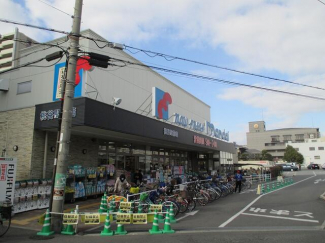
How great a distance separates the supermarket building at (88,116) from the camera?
12867 millimetres

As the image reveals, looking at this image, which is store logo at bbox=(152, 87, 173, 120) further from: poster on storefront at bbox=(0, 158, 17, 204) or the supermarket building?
poster on storefront at bbox=(0, 158, 17, 204)

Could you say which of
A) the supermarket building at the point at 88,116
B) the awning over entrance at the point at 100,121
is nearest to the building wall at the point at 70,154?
the supermarket building at the point at 88,116

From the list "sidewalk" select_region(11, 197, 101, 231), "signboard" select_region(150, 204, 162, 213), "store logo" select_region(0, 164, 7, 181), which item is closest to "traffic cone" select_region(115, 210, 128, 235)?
"signboard" select_region(150, 204, 162, 213)

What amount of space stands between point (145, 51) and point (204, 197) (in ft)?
25.0

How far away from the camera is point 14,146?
1368 cm

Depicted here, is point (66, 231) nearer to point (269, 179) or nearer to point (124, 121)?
point (124, 121)

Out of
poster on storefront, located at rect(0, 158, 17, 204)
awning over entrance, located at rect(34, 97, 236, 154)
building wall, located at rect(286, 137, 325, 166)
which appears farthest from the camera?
building wall, located at rect(286, 137, 325, 166)

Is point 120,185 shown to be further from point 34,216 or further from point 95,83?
point 95,83

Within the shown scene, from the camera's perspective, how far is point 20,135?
13727mm

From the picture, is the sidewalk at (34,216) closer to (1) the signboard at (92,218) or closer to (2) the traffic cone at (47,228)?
(2) the traffic cone at (47,228)

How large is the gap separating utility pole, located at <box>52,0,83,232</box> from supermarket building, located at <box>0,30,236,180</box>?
1.85 meters

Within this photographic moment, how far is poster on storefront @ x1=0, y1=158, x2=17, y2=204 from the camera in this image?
31.8 feet

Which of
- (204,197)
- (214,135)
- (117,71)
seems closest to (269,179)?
(214,135)

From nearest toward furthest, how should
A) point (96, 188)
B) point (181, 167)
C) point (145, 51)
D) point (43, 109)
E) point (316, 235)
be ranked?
point (316, 235), point (145, 51), point (43, 109), point (96, 188), point (181, 167)
